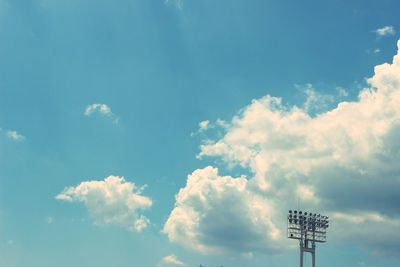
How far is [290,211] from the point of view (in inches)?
3787

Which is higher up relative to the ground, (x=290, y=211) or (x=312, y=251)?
(x=290, y=211)

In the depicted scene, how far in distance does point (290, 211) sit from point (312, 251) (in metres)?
7.84

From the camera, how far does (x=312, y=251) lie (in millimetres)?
93688

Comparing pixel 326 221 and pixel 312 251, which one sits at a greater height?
pixel 326 221

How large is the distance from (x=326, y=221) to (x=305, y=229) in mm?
5600

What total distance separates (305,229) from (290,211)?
405 centimetres

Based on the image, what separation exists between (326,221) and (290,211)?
759 centimetres

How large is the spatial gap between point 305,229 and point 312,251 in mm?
3963

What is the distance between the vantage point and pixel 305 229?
9512 centimetres

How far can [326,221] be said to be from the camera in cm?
9838
